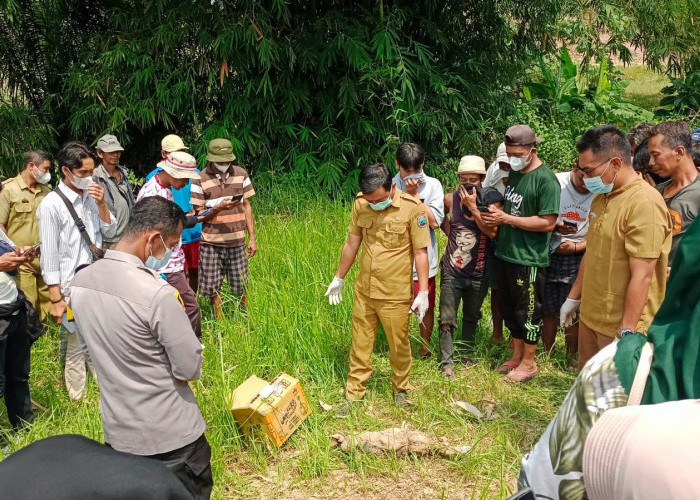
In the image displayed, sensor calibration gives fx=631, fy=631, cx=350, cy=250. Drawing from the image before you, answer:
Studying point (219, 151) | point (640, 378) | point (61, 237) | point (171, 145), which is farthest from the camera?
point (171, 145)

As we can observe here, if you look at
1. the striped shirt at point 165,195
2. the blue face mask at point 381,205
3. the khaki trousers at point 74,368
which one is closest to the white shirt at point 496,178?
the blue face mask at point 381,205

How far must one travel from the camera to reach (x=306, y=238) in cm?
611

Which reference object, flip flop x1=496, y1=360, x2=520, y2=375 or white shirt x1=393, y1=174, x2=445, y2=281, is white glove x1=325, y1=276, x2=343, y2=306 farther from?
flip flop x1=496, y1=360, x2=520, y2=375

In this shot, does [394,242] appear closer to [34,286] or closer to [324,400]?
[324,400]

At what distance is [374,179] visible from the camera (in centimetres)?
380

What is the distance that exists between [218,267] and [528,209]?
103 inches

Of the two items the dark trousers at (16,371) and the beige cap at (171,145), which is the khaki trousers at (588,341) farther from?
the beige cap at (171,145)

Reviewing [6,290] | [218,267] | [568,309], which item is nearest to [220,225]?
[218,267]

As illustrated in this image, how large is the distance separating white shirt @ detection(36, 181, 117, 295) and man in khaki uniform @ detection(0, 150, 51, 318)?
3.57 ft

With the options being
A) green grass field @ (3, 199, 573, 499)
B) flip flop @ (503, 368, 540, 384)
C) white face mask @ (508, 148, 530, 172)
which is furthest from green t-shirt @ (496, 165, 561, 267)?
green grass field @ (3, 199, 573, 499)

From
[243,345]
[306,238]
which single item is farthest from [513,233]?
[306,238]

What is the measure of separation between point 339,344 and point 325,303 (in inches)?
18.4

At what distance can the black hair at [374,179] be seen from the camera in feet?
12.5

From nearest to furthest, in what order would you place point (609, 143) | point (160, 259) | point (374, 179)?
point (160, 259) → point (609, 143) → point (374, 179)
